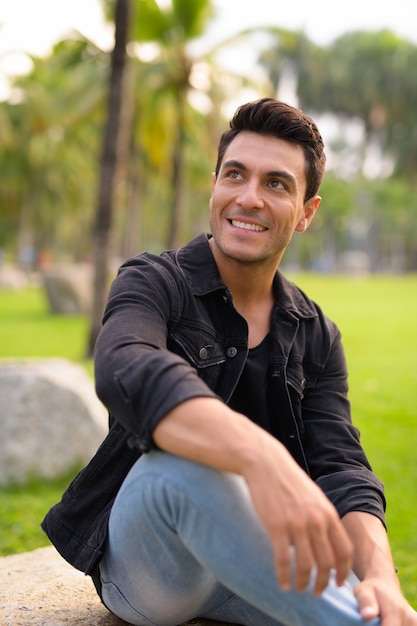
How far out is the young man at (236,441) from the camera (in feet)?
5.80

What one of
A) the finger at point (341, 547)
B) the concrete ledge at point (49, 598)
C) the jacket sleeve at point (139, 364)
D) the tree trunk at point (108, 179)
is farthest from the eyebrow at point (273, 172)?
the tree trunk at point (108, 179)

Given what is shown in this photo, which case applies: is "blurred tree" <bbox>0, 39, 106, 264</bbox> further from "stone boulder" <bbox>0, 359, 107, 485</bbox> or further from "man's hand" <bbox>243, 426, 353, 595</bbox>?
"man's hand" <bbox>243, 426, 353, 595</bbox>

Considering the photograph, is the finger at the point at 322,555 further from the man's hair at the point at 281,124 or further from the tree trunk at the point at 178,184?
the tree trunk at the point at 178,184

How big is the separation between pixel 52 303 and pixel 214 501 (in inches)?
789

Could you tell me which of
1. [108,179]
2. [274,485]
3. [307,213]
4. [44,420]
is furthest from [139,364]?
[108,179]

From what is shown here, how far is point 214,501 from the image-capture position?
1.82m

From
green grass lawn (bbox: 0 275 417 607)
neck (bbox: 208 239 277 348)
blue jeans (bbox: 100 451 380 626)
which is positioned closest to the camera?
blue jeans (bbox: 100 451 380 626)

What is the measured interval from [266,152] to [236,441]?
1144 mm

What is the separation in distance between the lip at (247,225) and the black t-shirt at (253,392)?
1.33 ft

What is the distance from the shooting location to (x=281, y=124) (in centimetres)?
250

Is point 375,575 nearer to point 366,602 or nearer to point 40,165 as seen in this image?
point 366,602

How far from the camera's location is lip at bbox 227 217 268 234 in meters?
2.52

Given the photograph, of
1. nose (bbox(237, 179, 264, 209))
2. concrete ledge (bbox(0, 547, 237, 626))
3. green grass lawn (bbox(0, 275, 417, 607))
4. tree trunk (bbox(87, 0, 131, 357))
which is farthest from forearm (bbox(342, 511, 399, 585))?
tree trunk (bbox(87, 0, 131, 357))

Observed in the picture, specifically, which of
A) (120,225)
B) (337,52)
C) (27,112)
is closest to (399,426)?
(27,112)
